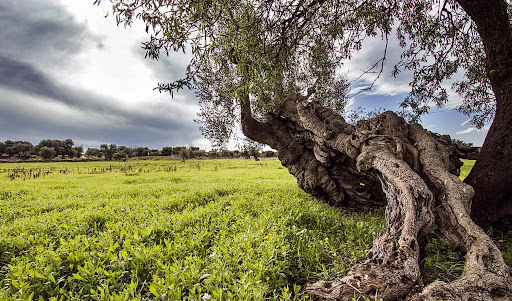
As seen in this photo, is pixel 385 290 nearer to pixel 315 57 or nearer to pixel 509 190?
pixel 509 190

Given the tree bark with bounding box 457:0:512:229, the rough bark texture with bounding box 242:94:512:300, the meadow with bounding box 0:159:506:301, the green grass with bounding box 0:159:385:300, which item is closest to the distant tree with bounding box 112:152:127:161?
the green grass with bounding box 0:159:385:300

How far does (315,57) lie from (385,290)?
345 inches

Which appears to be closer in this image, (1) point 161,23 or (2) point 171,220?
(1) point 161,23

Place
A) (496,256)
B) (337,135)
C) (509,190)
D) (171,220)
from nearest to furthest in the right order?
(496,256) → (509,190) → (171,220) → (337,135)

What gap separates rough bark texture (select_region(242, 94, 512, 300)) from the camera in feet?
9.50

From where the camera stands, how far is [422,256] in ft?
13.6

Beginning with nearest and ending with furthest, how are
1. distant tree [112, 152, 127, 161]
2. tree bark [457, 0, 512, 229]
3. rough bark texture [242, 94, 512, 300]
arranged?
rough bark texture [242, 94, 512, 300] < tree bark [457, 0, 512, 229] < distant tree [112, 152, 127, 161]

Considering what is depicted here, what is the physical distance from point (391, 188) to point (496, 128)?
3525 millimetres

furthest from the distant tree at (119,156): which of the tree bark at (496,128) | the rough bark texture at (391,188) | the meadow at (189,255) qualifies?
the tree bark at (496,128)

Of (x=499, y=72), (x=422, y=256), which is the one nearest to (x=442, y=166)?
(x=422, y=256)

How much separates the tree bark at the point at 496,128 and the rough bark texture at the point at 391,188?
0.74 m

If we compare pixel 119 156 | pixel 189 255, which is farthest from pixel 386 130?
pixel 119 156

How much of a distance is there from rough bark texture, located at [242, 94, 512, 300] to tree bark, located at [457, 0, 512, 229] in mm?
741

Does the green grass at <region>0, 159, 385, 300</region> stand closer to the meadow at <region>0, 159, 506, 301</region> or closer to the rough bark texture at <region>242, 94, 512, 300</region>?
the meadow at <region>0, 159, 506, 301</region>
